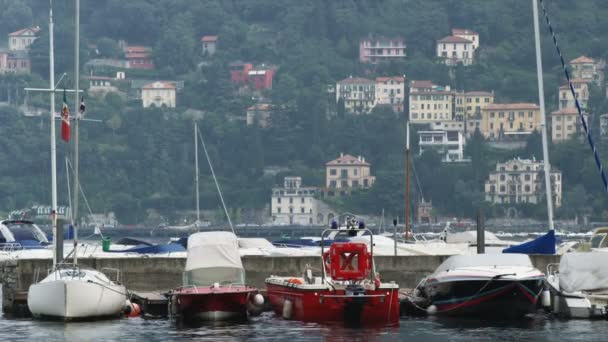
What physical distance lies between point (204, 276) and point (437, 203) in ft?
532

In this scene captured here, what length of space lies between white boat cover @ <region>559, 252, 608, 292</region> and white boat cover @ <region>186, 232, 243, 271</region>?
648 cm

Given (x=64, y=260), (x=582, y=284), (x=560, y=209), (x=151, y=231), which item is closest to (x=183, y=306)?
(x=64, y=260)

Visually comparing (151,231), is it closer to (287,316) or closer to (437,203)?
(437,203)

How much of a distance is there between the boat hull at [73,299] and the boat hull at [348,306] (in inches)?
148

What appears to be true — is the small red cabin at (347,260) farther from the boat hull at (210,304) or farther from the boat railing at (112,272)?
the boat railing at (112,272)

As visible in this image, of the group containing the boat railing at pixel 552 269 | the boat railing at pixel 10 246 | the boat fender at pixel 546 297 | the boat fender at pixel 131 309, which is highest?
the boat railing at pixel 10 246

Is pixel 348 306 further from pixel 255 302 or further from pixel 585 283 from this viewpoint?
pixel 585 283

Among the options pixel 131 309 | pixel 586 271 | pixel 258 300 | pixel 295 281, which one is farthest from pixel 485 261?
pixel 131 309

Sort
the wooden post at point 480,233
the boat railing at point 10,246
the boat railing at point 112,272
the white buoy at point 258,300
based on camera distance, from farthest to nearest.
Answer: the boat railing at point 10,246 < the wooden post at point 480,233 < the boat railing at point 112,272 < the white buoy at point 258,300

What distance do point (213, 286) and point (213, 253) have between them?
2.95 feet

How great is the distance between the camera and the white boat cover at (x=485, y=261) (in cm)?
3584

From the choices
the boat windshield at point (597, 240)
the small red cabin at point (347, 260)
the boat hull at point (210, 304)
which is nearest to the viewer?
the small red cabin at point (347, 260)

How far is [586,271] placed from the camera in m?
35.8

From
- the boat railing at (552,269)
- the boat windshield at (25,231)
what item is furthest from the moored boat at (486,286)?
the boat windshield at (25,231)
